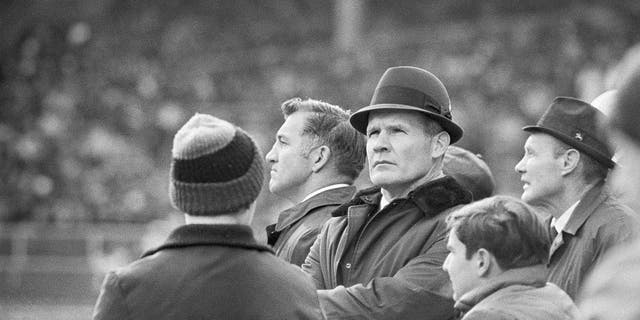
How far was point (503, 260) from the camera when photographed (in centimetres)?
330

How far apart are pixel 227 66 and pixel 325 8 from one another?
3.84 meters

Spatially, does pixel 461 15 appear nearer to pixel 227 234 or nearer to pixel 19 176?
pixel 19 176

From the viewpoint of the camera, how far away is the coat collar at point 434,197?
13.4 ft

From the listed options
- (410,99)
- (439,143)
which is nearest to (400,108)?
(410,99)

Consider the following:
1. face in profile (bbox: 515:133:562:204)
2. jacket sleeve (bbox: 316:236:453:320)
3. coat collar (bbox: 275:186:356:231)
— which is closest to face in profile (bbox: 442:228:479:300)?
jacket sleeve (bbox: 316:236:453:320)

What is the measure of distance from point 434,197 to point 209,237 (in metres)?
1.27

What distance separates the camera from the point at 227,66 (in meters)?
24.5

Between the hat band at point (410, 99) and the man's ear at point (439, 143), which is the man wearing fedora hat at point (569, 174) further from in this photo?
the hat band at point (410, 99)

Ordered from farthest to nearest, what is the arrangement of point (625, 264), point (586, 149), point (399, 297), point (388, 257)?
point (586, 149)
point (388, 257)
point (399, 297)
point (625, 264)

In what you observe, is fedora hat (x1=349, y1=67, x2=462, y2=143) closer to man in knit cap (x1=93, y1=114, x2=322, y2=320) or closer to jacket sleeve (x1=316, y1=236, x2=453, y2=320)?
jacket sleeve (x1=316, y1=236, x2=453, y2=320)

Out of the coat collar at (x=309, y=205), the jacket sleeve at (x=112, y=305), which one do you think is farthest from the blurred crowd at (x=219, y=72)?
the jacket sleeve at (x=112, y=305)

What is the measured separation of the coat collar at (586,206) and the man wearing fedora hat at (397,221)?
14.7 inches

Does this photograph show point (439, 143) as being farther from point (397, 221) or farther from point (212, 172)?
point (212, 172)

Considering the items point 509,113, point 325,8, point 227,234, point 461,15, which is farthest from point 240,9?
point 227,234
